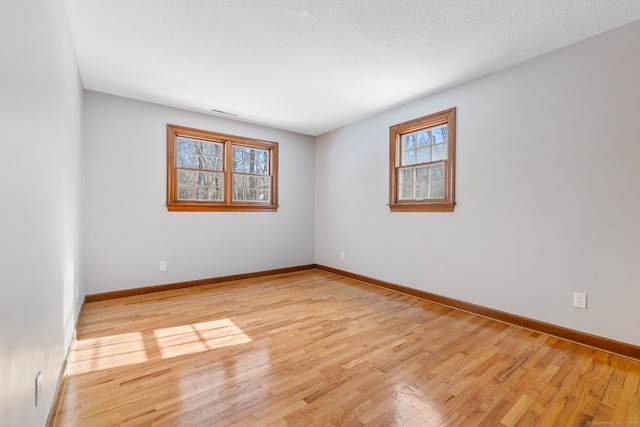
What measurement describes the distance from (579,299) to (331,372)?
2136 millimetres

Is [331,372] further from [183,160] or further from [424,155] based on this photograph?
[183,160]

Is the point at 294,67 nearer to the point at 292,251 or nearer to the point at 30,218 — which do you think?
the point at 30,218

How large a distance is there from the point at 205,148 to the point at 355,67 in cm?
251

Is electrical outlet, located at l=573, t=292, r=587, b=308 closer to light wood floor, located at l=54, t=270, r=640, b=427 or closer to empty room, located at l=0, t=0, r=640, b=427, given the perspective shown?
empty room, located at l=0, t=0, r=640, b=427

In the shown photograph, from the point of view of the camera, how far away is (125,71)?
289 cm

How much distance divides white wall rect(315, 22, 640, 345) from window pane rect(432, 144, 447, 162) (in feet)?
0.71

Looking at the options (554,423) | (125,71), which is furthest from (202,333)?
(125,71)

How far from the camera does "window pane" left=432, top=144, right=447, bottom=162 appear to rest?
11.0 ft

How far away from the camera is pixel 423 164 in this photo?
356cm

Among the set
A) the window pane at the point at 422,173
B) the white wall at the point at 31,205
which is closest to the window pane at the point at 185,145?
the white wall at the point at 31,205

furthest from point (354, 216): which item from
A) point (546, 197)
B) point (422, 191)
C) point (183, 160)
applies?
point (183, 160)

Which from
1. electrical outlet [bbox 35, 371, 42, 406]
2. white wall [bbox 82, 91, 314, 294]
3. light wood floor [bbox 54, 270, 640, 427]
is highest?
white wall [bbox 82, 91, 314, 294]

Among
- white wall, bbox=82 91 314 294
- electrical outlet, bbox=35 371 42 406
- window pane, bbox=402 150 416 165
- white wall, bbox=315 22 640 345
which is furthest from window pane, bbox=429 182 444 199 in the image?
electrical outlet, bbox=35 371 42 406

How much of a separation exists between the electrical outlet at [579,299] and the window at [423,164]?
1.30 meters
